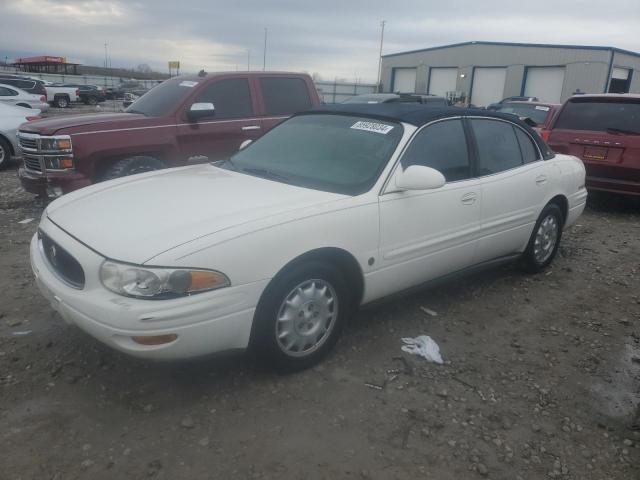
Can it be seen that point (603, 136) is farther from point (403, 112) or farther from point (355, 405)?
point (355, 405)

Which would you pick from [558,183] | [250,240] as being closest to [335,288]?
[250,240]

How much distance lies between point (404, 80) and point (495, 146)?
41097 millimetres

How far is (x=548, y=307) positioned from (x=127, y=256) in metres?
3.42

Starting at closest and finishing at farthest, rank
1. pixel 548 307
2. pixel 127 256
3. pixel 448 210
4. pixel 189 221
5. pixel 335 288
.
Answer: pixel 127 256
pixel 189 221
pixel 335 288
pixel 448 210
pixel 548 307

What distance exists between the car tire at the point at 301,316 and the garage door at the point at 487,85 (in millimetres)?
35401

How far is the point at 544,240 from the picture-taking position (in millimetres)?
4957

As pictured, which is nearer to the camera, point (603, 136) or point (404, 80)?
point (603, 136)

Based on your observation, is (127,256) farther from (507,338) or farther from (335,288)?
(507,338)

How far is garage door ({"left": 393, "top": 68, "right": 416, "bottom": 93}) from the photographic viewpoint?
138 ft

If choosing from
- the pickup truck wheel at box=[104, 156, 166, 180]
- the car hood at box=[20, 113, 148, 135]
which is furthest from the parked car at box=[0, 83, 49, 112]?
the pickup truck wheel at box=[104, 156, 166, 180]

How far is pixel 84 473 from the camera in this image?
2338 mm

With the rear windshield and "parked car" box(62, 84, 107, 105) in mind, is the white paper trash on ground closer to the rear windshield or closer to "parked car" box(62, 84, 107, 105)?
the rear windshield

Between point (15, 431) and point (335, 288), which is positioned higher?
point (335, 288)

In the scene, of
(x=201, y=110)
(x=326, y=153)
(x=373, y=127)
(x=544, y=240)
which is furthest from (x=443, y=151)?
(x=201, y=110)
